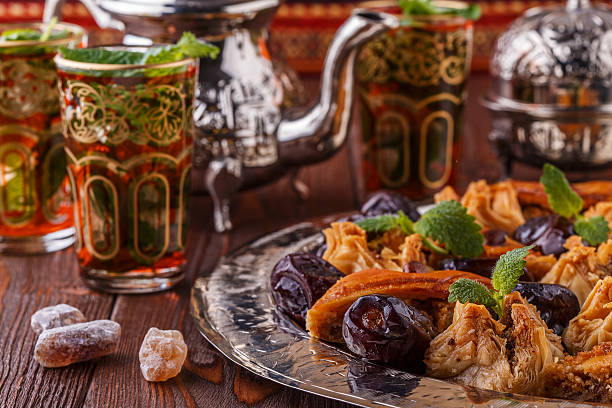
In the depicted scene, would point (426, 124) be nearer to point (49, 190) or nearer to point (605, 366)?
point (49, 190)

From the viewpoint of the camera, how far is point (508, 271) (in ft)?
2.54

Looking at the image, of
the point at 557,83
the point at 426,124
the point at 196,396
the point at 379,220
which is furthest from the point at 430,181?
the point at 196,396

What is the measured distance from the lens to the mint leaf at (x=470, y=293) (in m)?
0.75

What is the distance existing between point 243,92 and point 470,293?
565 millimetres

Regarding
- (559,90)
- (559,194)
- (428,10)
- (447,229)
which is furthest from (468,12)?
(447,229)

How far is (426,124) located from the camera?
133 cm

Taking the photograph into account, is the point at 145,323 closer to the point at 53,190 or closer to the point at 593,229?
the point at 53,190

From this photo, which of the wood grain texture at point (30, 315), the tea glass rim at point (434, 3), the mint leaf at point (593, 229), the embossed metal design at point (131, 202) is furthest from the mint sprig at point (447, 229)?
the tea glass rim at point (434, 3)

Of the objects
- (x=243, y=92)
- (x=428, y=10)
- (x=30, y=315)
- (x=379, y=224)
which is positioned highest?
(x=428, y=10)

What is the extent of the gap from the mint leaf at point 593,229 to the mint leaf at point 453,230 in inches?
4.6

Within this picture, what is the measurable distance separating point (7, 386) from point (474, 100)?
141cm

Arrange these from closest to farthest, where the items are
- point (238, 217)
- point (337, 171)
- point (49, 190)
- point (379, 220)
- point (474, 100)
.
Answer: point (379, 220)
point (49, 190)
point (238, 217)
point (337, 171)
point (474, 100)

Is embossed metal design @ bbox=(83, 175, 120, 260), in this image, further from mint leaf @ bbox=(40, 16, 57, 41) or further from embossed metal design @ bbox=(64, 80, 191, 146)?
mint leaf @ bbox=(40, 16, 57, 41)

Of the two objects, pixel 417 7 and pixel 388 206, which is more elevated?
pixel 417 7
